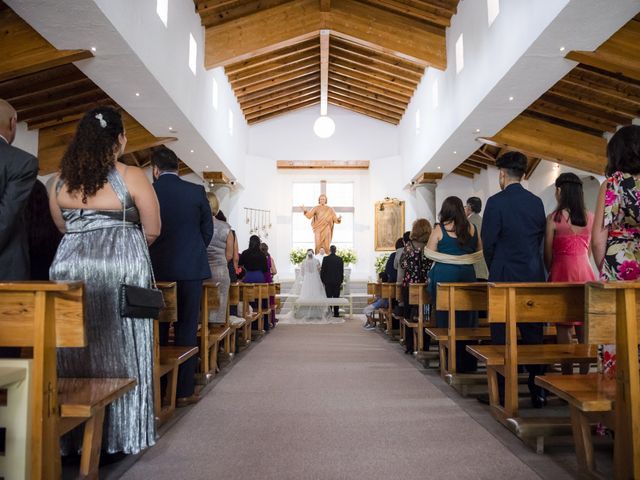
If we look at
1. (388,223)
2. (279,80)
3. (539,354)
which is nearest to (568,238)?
(539,354)

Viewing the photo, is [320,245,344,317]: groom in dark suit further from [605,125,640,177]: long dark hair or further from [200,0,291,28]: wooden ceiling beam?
[605,125,640,177]: long dark hair

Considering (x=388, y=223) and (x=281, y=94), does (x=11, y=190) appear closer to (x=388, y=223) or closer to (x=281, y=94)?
(x=281, y=94)

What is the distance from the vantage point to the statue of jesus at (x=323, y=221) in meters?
16.7

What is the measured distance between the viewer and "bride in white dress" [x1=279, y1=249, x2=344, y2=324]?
428 inches

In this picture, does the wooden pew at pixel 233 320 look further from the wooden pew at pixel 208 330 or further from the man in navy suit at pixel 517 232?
the man in navy suit at pixel 517 232

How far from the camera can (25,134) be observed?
9.30 metres

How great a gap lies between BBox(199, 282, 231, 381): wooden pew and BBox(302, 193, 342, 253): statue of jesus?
36.7ft

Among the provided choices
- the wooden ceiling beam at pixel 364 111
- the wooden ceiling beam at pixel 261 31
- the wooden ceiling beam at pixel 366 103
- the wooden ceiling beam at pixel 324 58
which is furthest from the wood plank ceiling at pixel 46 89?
the wooden ceiling beam at pixel 364 111

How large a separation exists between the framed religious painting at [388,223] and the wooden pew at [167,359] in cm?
1279

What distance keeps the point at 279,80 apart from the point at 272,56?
63.4 inches

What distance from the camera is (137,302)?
2557 mm

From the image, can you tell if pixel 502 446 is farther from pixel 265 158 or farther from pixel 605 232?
pixel 265 158

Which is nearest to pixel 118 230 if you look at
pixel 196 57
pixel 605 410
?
pixel 605 410

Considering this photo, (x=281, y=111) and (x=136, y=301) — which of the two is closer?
(x=136, y=301)
